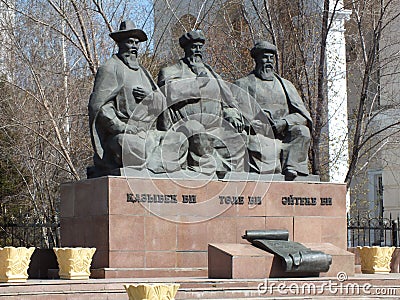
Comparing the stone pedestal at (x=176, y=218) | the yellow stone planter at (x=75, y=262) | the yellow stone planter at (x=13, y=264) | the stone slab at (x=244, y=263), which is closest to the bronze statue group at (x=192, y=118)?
the stone pedestal at (x=176, y=218)

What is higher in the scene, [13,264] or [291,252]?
[291,252]

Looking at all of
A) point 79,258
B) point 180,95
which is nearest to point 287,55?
point 180,95

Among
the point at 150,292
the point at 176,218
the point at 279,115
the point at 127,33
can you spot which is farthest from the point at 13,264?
the point at 279,115

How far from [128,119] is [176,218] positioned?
1802 millimetres

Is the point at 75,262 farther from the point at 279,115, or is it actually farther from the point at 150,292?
the point at 279,115

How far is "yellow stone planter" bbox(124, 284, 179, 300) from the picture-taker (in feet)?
33.8

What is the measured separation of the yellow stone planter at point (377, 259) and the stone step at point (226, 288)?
179 centimetres

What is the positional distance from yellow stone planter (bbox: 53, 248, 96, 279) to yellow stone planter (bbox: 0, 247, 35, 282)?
0.59 meters

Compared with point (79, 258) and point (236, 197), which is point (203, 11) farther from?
point (79, 258)

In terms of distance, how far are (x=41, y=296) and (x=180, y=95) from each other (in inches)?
195

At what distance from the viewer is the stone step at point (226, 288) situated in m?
13.0

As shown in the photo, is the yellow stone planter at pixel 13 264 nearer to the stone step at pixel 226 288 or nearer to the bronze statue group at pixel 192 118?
the stone step at pixel 226 288

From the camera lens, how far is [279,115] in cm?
1730

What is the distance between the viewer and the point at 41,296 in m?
12.8
